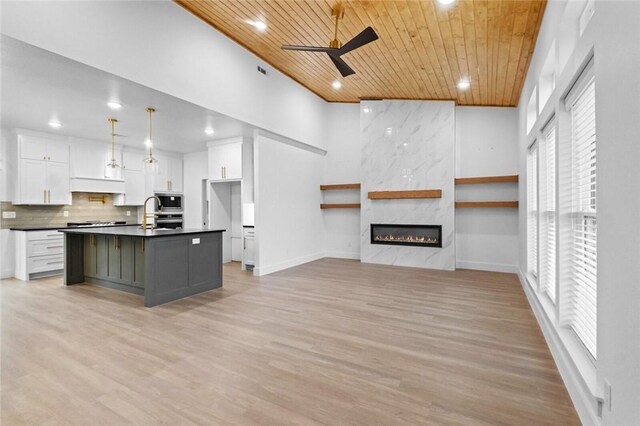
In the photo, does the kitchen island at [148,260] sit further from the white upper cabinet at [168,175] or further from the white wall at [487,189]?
the white wall at [487,189]

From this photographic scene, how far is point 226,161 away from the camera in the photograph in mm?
6730

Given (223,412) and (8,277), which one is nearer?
(223,412)

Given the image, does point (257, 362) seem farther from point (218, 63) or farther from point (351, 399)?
point (218, 63)

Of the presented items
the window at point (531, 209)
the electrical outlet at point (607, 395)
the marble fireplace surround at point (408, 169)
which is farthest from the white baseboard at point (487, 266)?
the electrical outlet at point (607, 395)

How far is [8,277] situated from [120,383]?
5.69m

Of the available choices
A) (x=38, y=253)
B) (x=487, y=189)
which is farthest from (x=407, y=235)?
(x=38, y=253)

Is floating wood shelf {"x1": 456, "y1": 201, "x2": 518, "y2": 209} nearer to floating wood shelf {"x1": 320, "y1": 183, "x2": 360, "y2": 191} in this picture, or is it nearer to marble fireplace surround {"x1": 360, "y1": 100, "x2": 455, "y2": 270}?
marble fireplace surround {"x1": 360, "y1": 100, "x2": 455, "y2": 270}

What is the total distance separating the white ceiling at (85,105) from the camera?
128 inches

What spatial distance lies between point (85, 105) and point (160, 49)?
171 cm

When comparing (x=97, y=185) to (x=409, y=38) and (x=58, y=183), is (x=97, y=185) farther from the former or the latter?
(x=409, y=38)

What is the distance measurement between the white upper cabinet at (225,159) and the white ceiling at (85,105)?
10.2 inches

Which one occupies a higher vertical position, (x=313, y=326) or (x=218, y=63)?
(x=218, y=63)

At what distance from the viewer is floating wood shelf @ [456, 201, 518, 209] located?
20.0 feet

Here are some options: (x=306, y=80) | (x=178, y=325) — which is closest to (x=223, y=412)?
(x=178, y=325)
